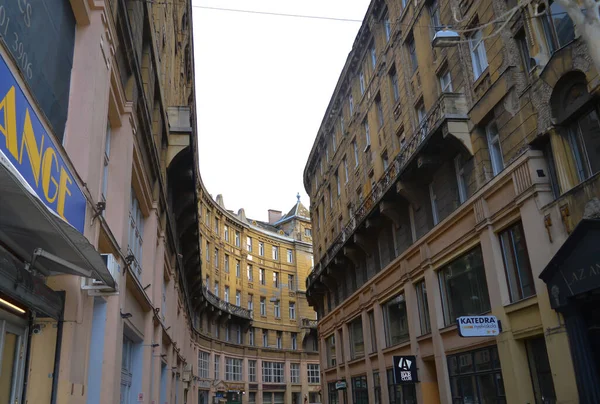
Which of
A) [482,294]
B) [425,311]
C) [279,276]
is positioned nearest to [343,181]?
[425,311]

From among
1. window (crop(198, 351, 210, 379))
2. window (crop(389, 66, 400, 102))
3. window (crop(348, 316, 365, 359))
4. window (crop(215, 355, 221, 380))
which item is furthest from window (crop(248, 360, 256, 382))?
window (crop(389, 66, 400, 102))

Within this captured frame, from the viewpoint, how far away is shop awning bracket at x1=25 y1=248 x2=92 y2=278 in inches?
248

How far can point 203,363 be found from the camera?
152 feet

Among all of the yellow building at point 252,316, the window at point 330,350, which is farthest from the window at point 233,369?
the window at point 330,350

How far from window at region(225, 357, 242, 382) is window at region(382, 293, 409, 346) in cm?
3087

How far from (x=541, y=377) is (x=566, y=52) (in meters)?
7.81

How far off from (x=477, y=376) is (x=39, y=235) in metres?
14.0

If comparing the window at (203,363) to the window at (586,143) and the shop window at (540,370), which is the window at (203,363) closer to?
the shop window at (540,370)

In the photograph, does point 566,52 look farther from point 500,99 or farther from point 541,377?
point 541,377

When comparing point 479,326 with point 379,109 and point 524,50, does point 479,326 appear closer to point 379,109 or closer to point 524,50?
point 524,50

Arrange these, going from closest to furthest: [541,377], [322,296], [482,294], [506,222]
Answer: [541,377], [506,222], [482,294], [322,296]

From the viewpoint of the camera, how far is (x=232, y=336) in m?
54.7

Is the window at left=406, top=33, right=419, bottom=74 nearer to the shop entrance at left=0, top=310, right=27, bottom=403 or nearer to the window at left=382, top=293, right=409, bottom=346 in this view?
the window at left=382, top=293, right=409, bottom=346

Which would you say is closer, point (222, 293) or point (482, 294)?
point (482, 294)
